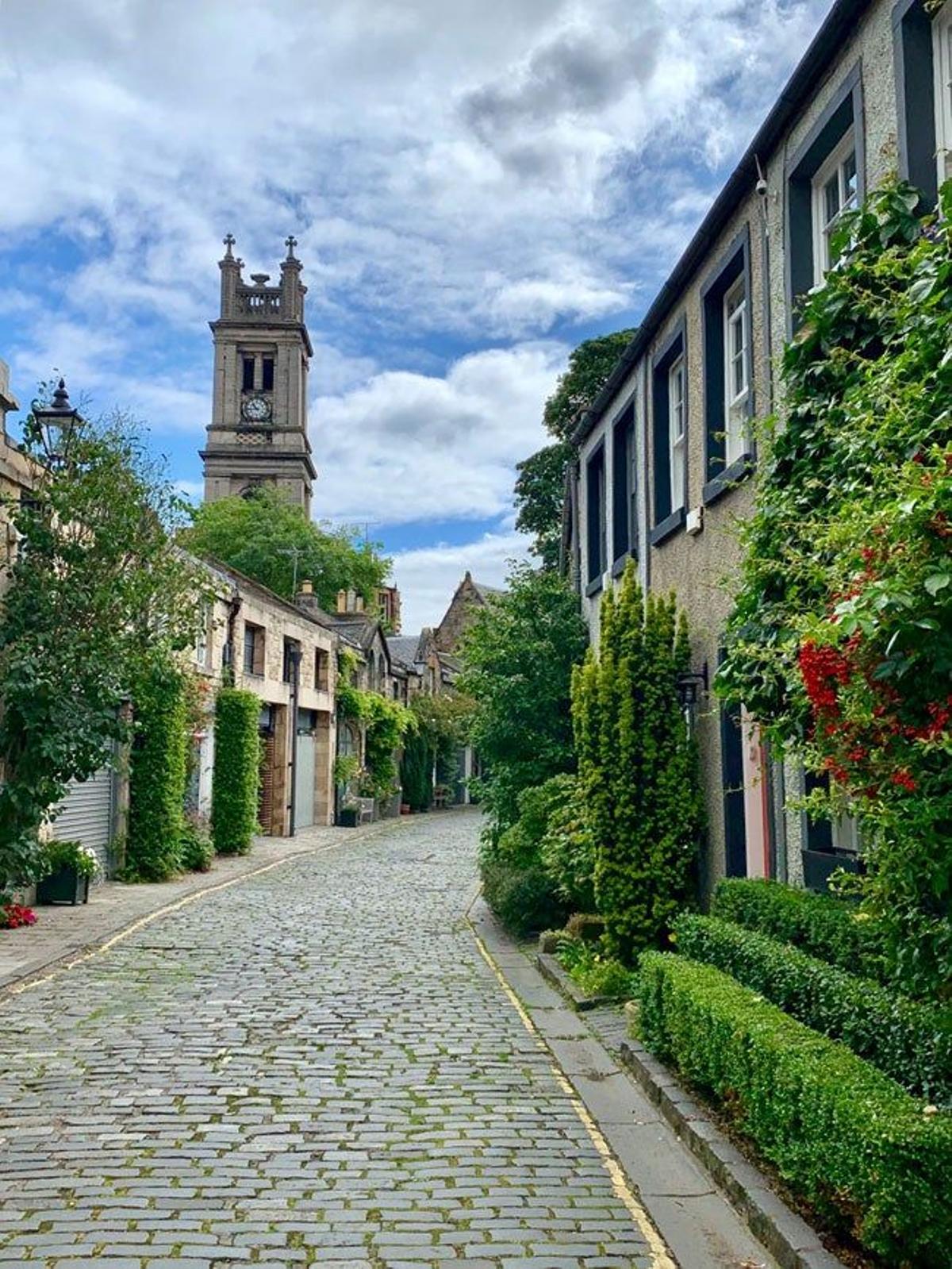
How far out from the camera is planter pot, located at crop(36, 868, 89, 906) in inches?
598

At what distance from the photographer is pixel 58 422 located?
13.0 meters

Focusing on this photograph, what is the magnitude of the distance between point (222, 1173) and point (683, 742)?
6.13 metres

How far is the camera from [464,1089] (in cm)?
712

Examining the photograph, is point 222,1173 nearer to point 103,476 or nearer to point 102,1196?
point 102,1196

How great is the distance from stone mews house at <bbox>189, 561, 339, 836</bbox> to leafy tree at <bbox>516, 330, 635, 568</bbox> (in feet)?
24.7

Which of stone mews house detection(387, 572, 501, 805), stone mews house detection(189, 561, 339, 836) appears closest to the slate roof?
stone mews house detection(387, 572, 501, 805)

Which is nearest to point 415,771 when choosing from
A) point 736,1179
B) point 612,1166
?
point 612,1166

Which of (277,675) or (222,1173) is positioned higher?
(277,675)

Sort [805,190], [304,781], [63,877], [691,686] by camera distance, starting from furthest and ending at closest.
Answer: [304,781], [63,877], [691,686], [805,190]

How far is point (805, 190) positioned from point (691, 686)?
423cm

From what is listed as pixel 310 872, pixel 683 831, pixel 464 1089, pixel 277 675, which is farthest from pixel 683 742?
pixel 277 675

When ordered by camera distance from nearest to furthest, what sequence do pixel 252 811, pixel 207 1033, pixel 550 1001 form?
pixel 207 1033 → pixel 550 1001 → pixel 252 811

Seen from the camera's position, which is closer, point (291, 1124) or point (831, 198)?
point (291, 1124)

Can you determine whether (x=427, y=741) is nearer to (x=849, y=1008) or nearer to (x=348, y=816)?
(x=348, y=816)
